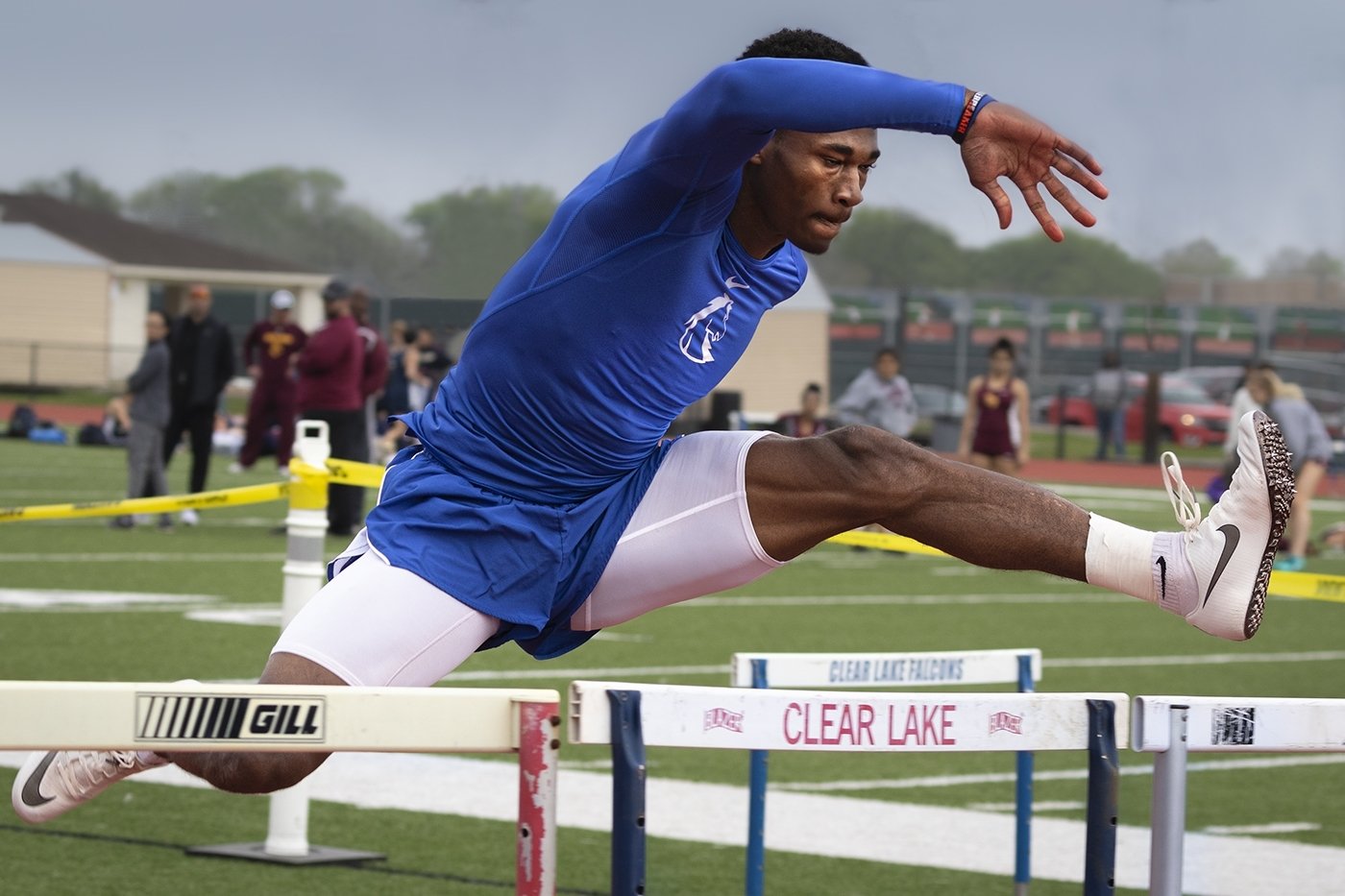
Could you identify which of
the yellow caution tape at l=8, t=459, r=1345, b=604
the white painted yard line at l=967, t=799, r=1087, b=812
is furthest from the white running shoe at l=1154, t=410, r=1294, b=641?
the white painted yard line at l=967, t=799, r=1087, b=812

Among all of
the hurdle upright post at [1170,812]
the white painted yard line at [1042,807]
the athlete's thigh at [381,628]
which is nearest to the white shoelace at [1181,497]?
the hurdle upright post at [1170,812]

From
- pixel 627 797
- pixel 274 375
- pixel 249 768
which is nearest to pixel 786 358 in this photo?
pixel 274 375

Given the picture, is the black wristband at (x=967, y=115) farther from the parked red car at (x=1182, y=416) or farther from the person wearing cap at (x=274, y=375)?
the parked red car at (x=1182, y=416)

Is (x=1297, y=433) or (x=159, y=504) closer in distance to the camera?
(x=159, y=504)

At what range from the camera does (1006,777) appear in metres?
8.77

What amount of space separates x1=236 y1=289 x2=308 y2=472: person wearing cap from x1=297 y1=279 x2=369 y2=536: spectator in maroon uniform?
10.8 feet

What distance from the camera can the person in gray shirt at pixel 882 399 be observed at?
1912 cm

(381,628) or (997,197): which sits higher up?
(997,197)

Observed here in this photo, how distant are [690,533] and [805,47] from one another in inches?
45.0

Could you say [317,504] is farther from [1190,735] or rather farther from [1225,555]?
[1190,735]

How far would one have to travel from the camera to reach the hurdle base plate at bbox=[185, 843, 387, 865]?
6.59 metres

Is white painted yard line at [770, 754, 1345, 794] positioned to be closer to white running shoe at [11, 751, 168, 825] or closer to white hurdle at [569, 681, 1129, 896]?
white running shoe at [11, 751, 168, 825]

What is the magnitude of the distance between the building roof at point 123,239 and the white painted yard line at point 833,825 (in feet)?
160

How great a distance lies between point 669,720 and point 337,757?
5785 millimetres
